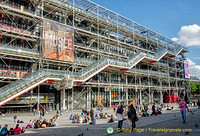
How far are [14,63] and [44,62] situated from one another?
3703 mm

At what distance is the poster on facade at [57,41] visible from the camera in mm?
24578

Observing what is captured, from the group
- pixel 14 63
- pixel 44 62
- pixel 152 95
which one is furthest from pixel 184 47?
pixel 14 63

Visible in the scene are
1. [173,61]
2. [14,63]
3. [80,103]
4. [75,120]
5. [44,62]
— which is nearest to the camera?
[75,120]

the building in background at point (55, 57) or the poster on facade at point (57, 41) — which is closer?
the building in background at point (55, 57)

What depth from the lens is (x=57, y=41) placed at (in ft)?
84.9

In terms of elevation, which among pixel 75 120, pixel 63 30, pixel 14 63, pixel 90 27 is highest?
pixel 90 27

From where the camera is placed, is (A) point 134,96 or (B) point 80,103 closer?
(B) point 80,103

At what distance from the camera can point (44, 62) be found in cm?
2527

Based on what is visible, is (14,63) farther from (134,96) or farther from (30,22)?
(134,96)

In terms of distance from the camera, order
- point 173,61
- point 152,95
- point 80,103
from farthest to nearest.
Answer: point 173,61
point 152,95
point 80,103

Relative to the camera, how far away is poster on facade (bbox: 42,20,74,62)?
24578 millimetres

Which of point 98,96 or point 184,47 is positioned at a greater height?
point 184,47

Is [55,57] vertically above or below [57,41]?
below

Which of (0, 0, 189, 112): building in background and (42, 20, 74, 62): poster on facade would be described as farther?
(42, 20, 74, 62): poster on facade
